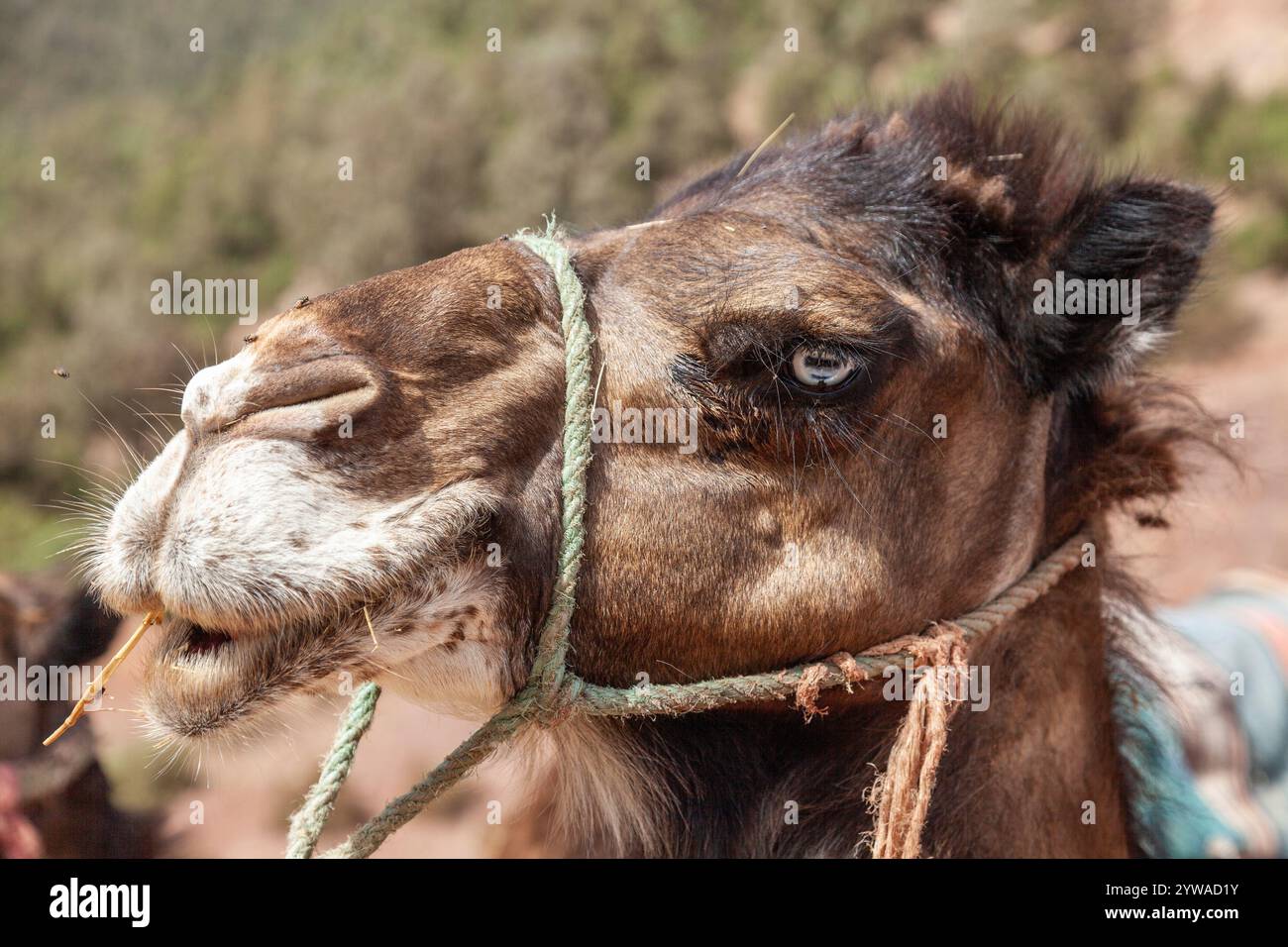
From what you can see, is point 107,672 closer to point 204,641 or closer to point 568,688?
point 204,641

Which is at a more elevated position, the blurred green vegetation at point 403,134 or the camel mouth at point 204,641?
the blurred green vegetation at point 403,134

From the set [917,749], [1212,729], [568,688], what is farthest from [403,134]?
[917,749]

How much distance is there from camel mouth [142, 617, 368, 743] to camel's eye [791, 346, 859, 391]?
3.24 feet

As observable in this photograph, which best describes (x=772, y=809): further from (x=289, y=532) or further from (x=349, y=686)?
(x=289, y=532)

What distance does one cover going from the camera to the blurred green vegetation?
14000 mm

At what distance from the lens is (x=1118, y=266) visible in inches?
100

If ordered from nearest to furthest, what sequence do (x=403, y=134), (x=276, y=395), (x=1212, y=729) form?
(x=276, y=395), (x=1212, y=729), (x=403, y=134)

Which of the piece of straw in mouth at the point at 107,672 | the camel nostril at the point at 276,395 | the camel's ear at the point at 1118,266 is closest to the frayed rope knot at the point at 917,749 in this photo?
the camel's ear at the point at 1118,266

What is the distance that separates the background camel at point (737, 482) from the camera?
6.47 feet

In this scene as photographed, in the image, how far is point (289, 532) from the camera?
74.7 inches

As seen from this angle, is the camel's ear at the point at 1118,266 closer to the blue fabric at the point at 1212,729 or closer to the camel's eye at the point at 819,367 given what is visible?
the camel's eye at the point at 819,367

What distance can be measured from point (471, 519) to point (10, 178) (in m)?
21.7

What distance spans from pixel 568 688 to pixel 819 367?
0.82m
